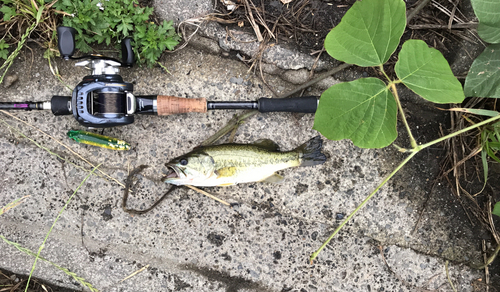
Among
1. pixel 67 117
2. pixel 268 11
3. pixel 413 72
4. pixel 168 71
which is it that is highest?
pixel 268 11

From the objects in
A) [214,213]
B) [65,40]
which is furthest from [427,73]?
[65,40]

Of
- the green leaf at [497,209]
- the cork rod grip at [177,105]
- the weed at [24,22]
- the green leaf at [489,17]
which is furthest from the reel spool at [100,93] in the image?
the green leaf at [497,209]

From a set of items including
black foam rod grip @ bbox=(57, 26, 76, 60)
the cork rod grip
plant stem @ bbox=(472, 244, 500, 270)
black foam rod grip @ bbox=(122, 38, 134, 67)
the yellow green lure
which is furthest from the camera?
plant stem @ bbox=(472, 244, 500, 270)

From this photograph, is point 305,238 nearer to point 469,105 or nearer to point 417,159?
point 417,159

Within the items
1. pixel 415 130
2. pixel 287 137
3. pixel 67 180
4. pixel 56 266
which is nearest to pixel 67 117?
pixel 67 180

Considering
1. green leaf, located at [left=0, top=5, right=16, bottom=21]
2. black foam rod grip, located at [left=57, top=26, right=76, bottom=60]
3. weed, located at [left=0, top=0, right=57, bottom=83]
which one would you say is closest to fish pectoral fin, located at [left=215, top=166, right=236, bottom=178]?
black foam rod grip, located at [left=57, top=26, right=76, bottom=60]

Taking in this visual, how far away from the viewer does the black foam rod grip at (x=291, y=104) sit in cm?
301

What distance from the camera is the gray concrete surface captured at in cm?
332

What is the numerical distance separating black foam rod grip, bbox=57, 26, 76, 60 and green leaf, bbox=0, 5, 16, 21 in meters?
0.86

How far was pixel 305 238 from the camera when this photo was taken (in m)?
3.36

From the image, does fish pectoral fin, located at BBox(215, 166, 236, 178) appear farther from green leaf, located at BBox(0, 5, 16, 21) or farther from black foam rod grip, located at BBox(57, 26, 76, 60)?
green leaf, located at BBox(0, 5, 16, 21)

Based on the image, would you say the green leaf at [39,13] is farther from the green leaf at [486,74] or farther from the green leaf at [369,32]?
the green leaf at [486,74]

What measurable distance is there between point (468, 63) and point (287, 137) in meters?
2.04

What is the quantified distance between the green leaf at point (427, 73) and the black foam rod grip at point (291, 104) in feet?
2.61
